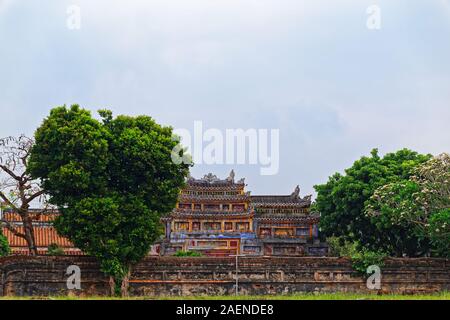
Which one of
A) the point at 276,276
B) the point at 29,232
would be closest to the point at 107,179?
the point at 29,232

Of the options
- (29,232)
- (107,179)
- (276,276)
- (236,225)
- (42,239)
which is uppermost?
(107,179)

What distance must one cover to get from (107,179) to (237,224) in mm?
22412

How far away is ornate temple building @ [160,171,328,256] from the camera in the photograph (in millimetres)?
54531

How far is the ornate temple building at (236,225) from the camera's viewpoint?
5447 cm

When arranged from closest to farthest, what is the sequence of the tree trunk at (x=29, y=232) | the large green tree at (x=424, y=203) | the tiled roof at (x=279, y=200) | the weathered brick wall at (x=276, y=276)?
the large green tree at (x=424, y=203), the tree trunk at (x=29, y=232), the weathered brick wall at (x=276, y=276), the tiled roof at (x=279, y=200)

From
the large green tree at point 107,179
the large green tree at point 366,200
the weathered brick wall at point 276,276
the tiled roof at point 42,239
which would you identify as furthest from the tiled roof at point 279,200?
the large green tree at point 107,179

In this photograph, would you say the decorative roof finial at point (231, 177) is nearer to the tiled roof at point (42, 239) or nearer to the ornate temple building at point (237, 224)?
the ornate temple building at point (237, 224)

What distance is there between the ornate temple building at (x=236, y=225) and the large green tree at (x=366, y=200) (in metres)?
9.59

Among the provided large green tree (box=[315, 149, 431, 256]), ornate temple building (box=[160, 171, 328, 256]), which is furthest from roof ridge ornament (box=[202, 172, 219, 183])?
large green tree (box=[315, 149, 431, 256])

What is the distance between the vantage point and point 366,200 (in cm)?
4222

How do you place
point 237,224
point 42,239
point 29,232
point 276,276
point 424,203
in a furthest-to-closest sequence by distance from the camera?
point 237,224 → point 42,239 → point 276,276 → point 29,232 → point 424,203

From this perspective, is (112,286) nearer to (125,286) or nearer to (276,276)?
(125,286)

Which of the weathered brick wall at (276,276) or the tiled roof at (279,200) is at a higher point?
the tiled roof at (279,200)

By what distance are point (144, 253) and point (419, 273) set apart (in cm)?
1529
